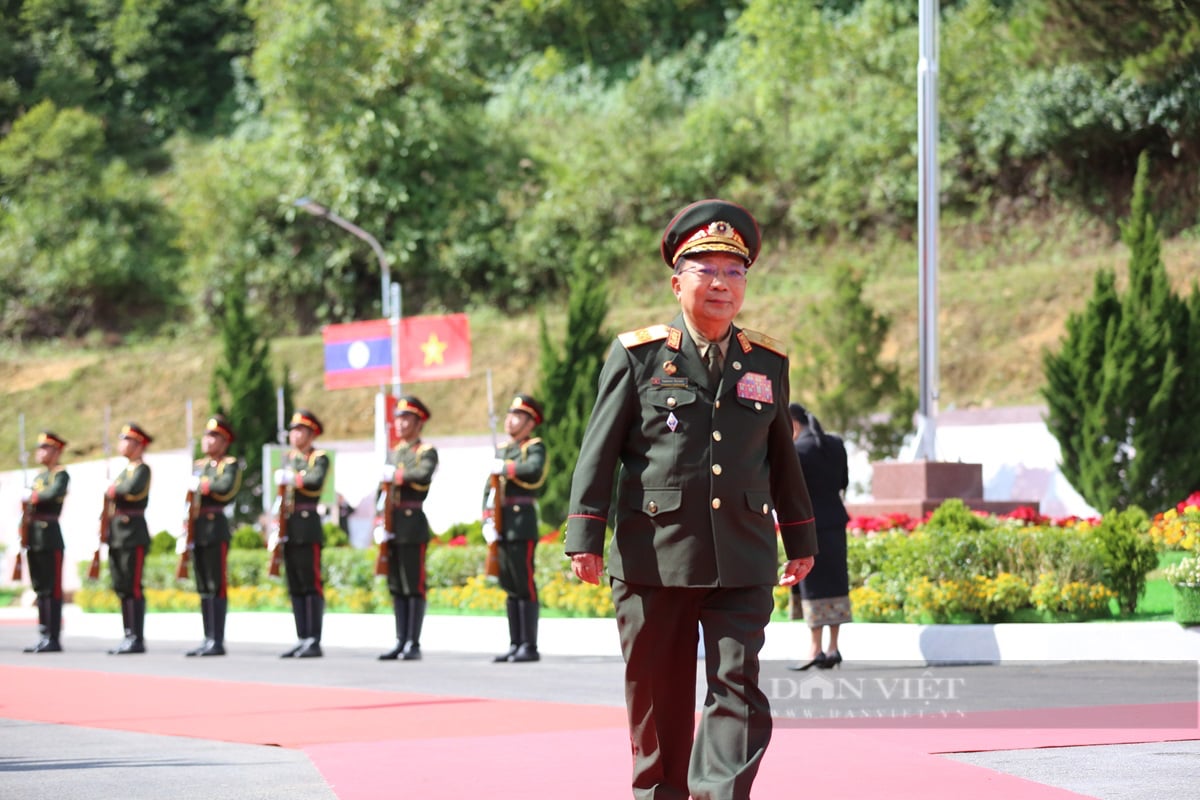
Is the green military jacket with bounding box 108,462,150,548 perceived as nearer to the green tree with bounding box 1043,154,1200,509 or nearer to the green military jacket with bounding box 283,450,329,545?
the green military jacket with bounding box 283,450,329,545

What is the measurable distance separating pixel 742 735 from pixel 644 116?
39.0 metres

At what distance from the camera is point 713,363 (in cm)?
488

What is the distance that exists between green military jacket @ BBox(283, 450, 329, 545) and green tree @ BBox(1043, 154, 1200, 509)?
1008cm

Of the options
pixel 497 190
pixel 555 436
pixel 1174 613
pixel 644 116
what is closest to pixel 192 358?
pixel 497 190

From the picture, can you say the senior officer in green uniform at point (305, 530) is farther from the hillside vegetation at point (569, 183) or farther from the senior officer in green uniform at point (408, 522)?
the hillside vegetation at point (569, 183)

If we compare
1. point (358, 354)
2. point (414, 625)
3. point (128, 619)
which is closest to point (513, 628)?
point (414, 625)

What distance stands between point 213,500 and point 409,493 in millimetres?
2116

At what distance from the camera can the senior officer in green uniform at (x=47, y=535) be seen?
15992 millimetres

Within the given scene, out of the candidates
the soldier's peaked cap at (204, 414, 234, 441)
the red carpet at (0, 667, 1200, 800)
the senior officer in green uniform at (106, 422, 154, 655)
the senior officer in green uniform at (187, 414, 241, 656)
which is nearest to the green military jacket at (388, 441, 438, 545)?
the senior officer in green uniform at (187, 414, 241, 656)

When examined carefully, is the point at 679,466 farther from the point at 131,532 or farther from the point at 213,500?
the point at 131,532

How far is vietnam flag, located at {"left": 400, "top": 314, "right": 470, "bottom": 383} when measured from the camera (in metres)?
22.6

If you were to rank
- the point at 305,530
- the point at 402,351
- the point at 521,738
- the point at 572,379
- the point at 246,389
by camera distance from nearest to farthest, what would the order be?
the point at 521,738 < the point at 305,530 < the point at 402,351 < the point at 572,379 < the point at 246,389

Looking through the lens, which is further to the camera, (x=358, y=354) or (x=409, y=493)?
(x=358, y=354)

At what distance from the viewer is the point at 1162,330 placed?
19781 millimetres
